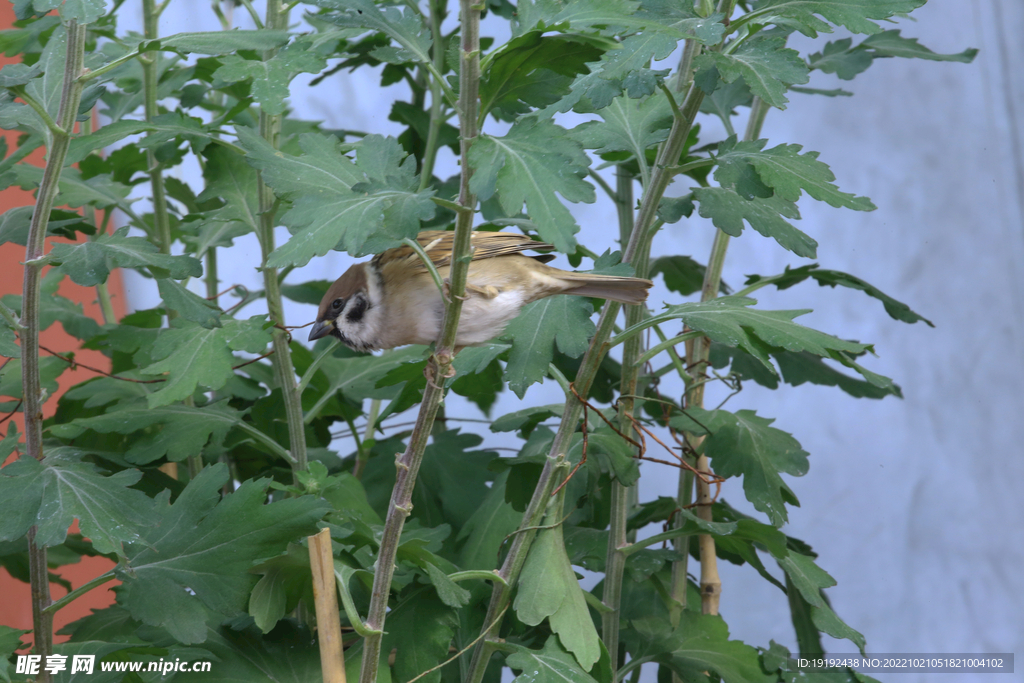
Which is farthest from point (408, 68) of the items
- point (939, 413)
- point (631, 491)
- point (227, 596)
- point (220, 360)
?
point (939, 413)

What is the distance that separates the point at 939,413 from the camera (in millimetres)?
1792

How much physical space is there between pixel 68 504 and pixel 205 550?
0.46 feet

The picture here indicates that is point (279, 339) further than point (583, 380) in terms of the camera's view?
Yes

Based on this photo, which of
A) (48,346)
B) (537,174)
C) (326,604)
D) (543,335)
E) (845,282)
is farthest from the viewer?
(48,346)

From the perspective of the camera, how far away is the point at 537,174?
0.54 metres

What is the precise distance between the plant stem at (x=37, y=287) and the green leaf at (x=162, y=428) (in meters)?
0.09

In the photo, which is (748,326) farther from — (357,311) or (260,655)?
(260,655)

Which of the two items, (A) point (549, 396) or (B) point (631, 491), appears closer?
(B) point (631, 491)

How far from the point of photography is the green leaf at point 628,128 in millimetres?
950

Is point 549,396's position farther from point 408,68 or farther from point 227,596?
point 227,596

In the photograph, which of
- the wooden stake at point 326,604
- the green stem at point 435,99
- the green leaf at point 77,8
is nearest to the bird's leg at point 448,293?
the wooden stake at point 326,604

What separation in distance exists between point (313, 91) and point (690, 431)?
1.41 meters

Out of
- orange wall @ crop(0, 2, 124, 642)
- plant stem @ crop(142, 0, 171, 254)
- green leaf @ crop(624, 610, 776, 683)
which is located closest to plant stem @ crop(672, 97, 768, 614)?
green leaf @ crop(624, 610, 776, 683)

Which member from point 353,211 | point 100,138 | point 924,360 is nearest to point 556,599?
point 353,211
